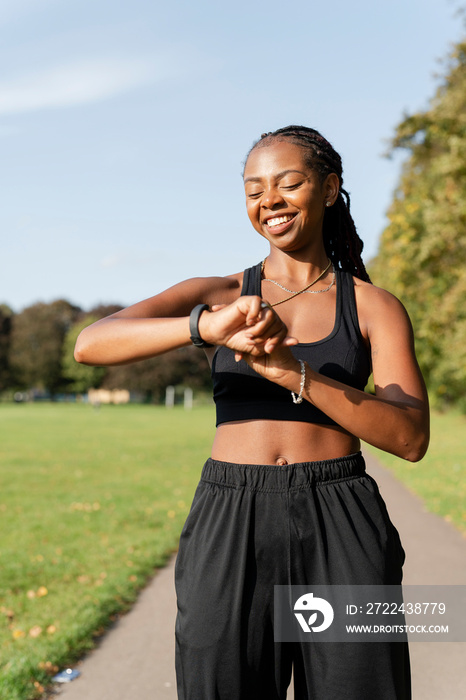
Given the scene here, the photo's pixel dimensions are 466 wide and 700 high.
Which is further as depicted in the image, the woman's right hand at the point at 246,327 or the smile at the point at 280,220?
the smile at the point at 280,220

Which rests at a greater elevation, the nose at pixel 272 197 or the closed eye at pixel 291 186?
the closed eye at pixel 291 186

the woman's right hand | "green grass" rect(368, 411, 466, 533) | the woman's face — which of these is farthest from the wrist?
"green grass" rect(368, 411, 466, 533)

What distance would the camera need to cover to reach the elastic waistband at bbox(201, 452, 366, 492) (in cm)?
192

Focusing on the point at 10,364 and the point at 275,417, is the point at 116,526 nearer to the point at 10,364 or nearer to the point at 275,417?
the point at 275,417

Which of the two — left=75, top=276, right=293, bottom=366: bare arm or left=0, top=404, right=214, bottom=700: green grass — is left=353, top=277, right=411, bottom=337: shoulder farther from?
left=0, top=404, right=214, bottom=700: green grass

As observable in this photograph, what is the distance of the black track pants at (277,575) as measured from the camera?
186cm

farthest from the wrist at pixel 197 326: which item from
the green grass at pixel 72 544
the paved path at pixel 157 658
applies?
the green grass at pixel 72 544

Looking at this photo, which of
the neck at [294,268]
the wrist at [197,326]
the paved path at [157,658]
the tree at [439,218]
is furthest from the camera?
the tree at [439,218]

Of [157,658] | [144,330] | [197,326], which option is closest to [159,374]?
[157,658]

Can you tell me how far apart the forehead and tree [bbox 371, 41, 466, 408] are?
42.1 ft

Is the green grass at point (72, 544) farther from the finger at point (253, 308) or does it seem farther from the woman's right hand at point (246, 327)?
the finger at point (253, 308)

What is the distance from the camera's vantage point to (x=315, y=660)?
1875 mm

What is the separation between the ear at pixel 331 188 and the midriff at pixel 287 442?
676 millimetres

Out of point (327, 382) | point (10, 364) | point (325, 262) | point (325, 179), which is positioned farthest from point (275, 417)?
point (10, 364)
